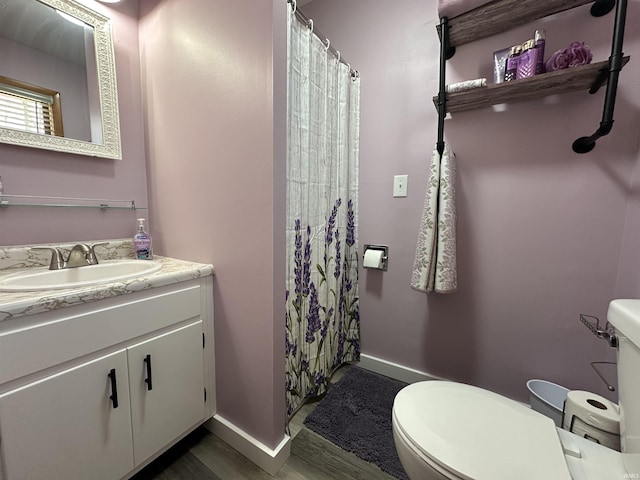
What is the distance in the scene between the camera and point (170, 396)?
982 millimetres

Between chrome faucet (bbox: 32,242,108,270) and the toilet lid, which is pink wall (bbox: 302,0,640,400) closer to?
the toilet lid

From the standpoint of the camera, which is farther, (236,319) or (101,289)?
(236,319)

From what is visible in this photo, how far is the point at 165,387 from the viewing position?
96 centimetres

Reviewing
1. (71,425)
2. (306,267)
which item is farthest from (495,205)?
(71,425)

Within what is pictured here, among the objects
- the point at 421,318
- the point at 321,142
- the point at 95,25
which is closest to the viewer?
the point at 95,25

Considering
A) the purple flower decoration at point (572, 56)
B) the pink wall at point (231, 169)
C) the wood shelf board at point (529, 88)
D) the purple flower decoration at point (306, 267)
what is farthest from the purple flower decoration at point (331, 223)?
the purple flower decoration at point (572, 56)

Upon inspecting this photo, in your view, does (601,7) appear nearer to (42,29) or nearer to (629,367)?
(629,367)

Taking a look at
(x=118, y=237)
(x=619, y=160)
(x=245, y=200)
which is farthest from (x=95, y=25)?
(x=619, y=160)

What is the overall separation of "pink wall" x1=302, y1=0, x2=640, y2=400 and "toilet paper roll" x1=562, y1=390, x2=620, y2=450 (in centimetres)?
34

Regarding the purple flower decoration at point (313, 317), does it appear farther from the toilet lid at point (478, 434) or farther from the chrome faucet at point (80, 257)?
the chrome faucet at point (80, 257)

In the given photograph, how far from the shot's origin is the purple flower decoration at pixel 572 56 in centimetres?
96

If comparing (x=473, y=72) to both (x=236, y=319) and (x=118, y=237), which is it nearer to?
(x=236, y=319)

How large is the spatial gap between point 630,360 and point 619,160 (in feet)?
2.73

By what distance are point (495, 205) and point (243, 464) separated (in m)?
1.59
